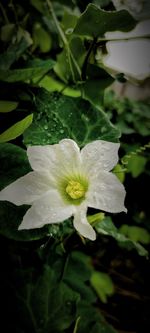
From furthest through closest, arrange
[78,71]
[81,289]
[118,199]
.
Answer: [81,289]
[78,71]
[118,199]

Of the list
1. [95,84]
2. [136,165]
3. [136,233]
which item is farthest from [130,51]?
[136,233]

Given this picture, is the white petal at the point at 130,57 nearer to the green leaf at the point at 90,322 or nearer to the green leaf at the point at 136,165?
the green leaf at the point at 136,165

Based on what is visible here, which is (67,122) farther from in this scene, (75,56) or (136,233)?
(136,233)

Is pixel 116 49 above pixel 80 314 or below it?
above

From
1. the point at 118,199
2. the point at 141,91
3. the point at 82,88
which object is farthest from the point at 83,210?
the point at 141,91

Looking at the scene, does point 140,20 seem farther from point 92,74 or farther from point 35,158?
point 35,158

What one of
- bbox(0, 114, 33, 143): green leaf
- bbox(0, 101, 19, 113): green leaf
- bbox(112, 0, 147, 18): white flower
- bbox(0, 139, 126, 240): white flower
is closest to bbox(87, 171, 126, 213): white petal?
bbox(0, 139, 126, 240): white flower
